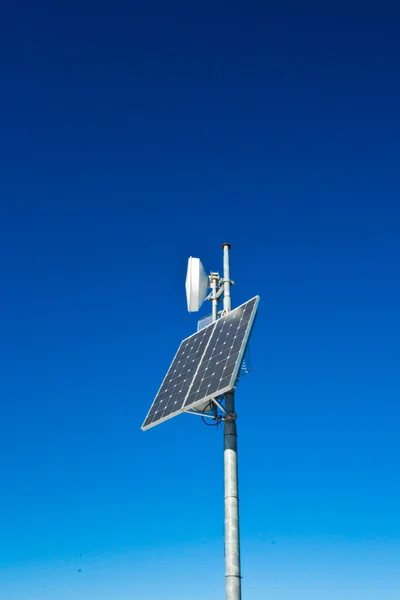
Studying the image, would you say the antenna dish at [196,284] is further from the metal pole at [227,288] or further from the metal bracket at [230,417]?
the metal bracket at [230,417]

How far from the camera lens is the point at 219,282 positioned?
20516mm

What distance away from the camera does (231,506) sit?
15211 millimetres

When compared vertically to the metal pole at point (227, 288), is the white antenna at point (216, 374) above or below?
below

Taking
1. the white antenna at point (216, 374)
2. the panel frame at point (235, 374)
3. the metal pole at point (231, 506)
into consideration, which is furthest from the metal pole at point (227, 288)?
the metal pole at point (231, 506)

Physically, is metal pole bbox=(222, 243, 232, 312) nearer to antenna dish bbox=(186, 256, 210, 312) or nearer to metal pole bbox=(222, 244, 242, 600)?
antenna dish bbox=(186, 256, 210, 312)

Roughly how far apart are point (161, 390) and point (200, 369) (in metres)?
2.32

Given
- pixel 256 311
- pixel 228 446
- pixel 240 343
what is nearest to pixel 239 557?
pixel 228 446

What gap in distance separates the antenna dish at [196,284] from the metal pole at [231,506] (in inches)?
182

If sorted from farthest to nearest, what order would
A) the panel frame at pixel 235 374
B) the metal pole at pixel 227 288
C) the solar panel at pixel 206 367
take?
the metal pole at pixel 227 288
the solar panel at pixel 206 367
the panel frame at pixel 235 374

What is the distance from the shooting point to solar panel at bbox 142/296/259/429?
16.3m

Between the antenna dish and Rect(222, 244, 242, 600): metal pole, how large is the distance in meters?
4.61

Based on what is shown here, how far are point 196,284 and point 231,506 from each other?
7.87 meters

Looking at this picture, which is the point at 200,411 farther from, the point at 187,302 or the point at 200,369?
the point at 187,302

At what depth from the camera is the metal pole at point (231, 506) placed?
14.6 m
